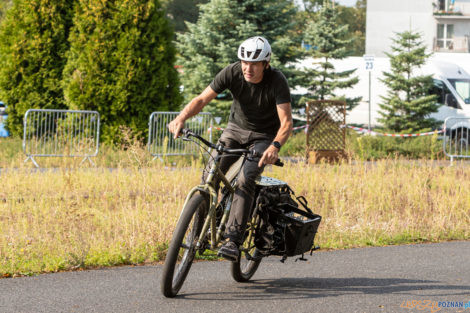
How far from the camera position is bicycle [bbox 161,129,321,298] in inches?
220

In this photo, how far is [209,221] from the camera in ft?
18.9

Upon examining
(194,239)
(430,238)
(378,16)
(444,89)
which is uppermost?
(378,16)

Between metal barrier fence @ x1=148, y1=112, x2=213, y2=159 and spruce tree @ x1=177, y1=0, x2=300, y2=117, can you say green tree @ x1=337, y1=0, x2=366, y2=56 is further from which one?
metal barrier fence @ x1=148, y1=112, x2=213, y2=159

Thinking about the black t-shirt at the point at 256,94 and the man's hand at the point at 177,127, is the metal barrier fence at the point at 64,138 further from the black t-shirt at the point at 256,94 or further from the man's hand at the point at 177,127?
the man's hand at the point at 177,127

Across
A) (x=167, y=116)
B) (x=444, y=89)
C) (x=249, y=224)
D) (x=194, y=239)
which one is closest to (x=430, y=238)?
(x=249, y=224)

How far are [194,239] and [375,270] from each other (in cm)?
228

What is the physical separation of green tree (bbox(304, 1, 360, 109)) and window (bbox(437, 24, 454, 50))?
102 ft

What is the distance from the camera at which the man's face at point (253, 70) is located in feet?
19.6

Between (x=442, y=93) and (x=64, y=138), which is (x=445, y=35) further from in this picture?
(x=64, y=138)

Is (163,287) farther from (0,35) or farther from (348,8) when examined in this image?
(348,8)

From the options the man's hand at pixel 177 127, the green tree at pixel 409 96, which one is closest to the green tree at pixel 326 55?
the green tree at pixel 409 96

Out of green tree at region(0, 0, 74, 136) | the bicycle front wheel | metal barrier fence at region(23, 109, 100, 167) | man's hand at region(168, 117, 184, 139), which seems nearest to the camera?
the bicycle front wheel

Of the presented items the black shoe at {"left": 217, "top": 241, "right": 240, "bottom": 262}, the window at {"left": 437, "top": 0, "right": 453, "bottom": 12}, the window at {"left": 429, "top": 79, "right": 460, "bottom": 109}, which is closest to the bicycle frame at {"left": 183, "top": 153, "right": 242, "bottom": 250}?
the black shoe at {"left": 217, "top": 241, "right": 240, "bottom": 262}

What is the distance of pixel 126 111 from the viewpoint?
17.4 m
